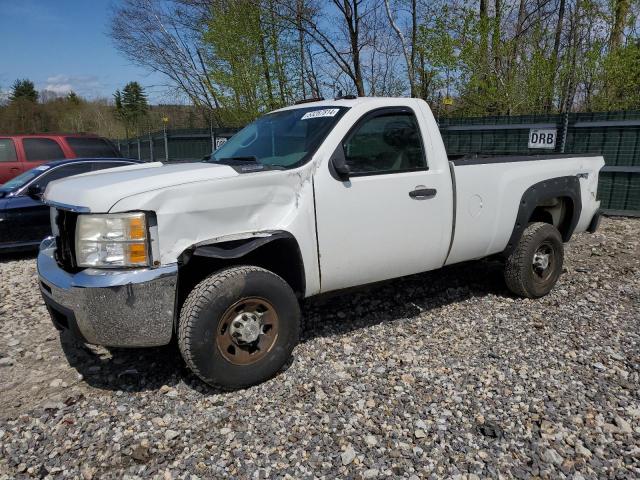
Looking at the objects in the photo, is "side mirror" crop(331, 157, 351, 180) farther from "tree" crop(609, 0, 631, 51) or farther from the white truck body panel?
"tree" crop(609, 0, 631, 51)

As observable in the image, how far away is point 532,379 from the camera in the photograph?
3244 mm

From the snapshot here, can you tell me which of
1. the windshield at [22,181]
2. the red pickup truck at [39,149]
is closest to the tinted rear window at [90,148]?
the red pickup truck at [39,149]

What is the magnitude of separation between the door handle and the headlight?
2.00m

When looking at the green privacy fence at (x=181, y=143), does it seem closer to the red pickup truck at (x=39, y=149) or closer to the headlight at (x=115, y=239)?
the red pickup truck at (x=39, y=149)

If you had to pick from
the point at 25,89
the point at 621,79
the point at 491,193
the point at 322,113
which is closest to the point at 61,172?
the point at 322,113

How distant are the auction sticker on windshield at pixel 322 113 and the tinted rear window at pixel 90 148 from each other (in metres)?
7.56

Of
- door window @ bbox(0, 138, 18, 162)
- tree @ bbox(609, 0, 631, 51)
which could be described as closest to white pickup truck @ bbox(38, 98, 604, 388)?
door window @ bbox(0, 138, 18, 162)

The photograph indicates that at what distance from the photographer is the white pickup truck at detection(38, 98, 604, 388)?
2740mm

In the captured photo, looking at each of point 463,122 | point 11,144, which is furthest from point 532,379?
point 11,144

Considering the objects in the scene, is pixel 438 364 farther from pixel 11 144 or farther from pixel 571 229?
pixel 11 144

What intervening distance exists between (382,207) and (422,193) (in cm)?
41

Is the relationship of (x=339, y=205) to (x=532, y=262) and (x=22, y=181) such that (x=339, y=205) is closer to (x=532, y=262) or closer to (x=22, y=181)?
(x=532, y=262)

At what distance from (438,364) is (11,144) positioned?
A: 34.4ft

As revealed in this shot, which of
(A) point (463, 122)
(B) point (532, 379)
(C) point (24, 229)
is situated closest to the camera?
(B) point (532, 379)
